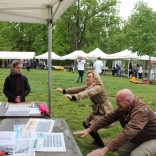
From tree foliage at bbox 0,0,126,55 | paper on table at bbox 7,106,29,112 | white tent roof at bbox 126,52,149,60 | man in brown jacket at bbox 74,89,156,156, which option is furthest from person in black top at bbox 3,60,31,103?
tree foliage at bbox 0,0,126,55

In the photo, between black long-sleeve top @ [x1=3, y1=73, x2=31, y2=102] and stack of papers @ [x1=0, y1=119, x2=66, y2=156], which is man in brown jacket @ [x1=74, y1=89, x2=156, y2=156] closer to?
stack of papers @ [x1=0, y1=119, x2=66, y2=156]

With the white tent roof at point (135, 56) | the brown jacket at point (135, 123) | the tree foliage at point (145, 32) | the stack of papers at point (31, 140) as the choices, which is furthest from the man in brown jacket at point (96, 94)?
the white tent roof at point (135, 56)

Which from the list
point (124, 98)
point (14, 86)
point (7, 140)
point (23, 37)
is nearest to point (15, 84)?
point (14, 86)

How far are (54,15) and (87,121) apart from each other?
1998 mm

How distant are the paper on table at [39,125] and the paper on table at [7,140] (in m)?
0.21

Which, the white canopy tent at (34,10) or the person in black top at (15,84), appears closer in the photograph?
the white canopy tent at (34,10)

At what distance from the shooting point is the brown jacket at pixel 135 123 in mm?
3428

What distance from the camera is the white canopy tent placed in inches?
209

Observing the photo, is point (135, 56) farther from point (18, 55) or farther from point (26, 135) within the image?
point (26, 135)

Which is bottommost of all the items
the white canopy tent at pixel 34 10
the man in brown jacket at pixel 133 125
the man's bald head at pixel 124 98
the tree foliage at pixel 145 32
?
the man in brown jacket at pixel 133 125

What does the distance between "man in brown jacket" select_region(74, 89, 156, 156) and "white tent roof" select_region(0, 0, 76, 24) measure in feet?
6.06

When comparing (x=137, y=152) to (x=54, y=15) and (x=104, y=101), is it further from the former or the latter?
(x=54, y=15)

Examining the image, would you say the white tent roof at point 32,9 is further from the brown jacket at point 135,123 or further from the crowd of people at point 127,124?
the brown jacket at point 135,123

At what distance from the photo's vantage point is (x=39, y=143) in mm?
2787
